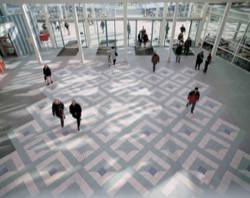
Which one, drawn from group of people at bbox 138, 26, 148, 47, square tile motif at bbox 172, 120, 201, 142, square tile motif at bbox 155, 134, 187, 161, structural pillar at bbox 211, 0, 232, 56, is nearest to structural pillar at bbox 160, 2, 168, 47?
group of people at bbox 138, 26, 148, 47

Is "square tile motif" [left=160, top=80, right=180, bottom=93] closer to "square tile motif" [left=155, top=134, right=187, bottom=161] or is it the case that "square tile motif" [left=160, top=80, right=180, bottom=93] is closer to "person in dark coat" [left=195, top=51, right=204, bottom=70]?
"person in dark coat" [left=195, top=51, right=204, bottom=70]

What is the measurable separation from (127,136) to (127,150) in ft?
2.06

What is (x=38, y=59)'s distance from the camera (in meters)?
11.4

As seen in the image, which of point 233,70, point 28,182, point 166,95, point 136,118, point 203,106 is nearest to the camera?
point 28,182

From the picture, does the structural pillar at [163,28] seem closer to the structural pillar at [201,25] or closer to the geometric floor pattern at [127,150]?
the structural pillar at [201,25]

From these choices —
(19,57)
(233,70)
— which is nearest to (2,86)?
(19,57)

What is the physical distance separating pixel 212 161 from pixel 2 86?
34.1 ft

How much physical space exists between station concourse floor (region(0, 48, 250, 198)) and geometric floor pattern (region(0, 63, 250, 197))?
0.10 feet

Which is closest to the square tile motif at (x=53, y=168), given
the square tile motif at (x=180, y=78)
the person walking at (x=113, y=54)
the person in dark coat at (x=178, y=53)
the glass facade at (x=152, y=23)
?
the person walking at (x=113, y=54)

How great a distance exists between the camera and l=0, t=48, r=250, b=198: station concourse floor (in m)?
5.29

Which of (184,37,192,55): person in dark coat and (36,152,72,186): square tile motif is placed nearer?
(36,152,72,186): square tile motif

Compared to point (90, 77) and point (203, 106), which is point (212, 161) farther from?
point (90, 77)

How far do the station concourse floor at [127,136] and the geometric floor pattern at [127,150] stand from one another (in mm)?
30

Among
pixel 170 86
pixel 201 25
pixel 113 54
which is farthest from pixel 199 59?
pixel 113 54
